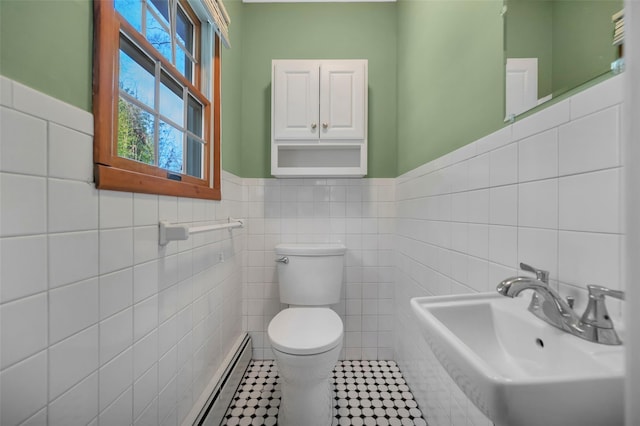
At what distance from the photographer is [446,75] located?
1.25m

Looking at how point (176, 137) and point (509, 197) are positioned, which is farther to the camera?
point (176, 137)

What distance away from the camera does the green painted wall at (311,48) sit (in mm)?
1975

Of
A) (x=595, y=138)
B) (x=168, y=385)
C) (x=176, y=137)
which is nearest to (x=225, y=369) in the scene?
(x=168, y=385)

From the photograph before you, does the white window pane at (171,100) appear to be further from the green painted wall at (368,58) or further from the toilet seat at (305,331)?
the toilet seat at (305,331)

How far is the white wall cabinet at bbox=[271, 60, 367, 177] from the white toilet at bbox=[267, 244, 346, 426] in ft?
2.22

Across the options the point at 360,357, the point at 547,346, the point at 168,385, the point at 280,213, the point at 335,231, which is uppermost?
the point at 280,213

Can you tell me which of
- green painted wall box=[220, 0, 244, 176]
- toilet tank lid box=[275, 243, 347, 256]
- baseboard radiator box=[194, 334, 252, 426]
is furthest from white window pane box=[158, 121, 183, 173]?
baseboard radiator box=[194, 334, 252, 426]

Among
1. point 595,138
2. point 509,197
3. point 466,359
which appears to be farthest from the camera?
point 509,197

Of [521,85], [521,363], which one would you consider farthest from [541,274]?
[521,85]

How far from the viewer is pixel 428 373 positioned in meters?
1.32

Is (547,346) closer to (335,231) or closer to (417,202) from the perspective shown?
(417,202)

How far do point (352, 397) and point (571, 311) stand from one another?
4.50ft

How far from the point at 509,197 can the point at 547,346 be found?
1.39 feet

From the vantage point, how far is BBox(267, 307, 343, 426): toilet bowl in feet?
3.89
